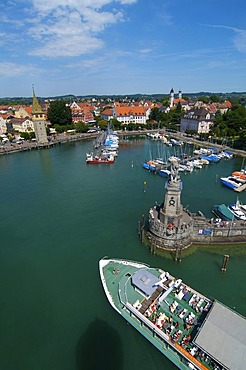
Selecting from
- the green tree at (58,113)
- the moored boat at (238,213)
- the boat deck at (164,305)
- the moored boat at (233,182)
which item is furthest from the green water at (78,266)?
the green tree at (58,113)

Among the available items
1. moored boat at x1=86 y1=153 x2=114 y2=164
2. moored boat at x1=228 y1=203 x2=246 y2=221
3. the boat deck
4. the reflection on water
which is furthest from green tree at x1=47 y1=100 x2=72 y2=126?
the reflection on water

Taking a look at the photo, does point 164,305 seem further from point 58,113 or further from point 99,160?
point 58,113

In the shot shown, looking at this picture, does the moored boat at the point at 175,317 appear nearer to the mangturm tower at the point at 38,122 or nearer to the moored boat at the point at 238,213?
the moored boat at the point at 238,213

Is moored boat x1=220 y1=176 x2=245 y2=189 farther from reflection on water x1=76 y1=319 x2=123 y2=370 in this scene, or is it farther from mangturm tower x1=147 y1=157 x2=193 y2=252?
reflection on water x1=76 y1=319 x2=123 y2=370

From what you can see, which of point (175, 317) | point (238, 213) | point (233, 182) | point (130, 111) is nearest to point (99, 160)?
point (233, 182)

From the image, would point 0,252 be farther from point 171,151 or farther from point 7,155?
point 171,151

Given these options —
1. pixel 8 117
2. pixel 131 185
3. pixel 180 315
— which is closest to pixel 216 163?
pixel 131 185
